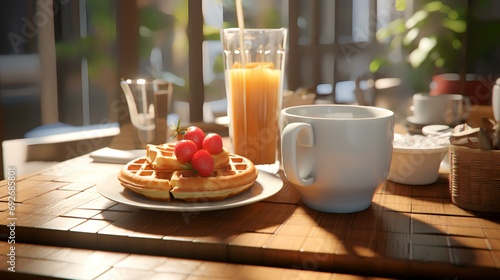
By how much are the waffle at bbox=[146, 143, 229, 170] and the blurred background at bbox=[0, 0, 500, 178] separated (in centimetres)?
188

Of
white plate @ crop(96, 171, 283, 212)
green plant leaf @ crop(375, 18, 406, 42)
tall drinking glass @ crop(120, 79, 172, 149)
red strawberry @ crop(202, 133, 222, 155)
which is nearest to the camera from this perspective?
white plate @ crop(96, 171, 283, 212)

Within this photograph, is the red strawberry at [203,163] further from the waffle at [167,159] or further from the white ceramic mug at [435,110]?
the white ceramic mug at [435,110]

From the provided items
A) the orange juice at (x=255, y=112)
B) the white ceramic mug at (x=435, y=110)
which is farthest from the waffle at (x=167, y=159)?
the white ceramic mug at (x=435, y=110)

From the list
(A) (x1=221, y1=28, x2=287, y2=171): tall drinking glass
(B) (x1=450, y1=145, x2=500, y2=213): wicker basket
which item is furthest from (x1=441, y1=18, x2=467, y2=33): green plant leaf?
(B) (x1=450, y1=145, x2=500, y2=213): wicker basket

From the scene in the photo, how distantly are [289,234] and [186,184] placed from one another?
0.53ft

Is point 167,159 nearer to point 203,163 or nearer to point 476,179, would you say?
point 203,163

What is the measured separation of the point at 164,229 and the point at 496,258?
0.38 m

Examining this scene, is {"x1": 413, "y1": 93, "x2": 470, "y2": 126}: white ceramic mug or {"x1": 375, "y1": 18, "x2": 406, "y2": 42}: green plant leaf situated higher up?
{"x1": 375, "y1": 18, "x2": 406, "y2": 42}: green plant leaf

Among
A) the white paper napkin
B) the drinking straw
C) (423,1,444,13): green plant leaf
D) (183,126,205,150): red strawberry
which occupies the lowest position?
the white paper napkin

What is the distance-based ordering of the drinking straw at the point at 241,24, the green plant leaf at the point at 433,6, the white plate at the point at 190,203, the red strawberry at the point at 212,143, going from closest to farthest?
the white plate at the point at 190,203, the red strawberry at the point at 212,143, the drinking straw at the point at 241,24, the green plant leaf at the point at 433,6

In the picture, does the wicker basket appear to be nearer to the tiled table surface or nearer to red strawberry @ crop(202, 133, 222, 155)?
the tiled table surface

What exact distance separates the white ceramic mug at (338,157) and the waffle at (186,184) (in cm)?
8

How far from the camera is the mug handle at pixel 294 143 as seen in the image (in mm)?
711

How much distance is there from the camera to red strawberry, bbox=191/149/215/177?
75 cm
